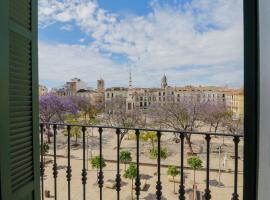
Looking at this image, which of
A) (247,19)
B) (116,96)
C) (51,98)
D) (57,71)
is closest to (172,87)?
(116,96)

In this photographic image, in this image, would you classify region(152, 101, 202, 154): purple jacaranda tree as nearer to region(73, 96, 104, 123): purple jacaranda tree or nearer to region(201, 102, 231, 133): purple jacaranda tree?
region(201, 102, 231, 133): purple jacaranda tree

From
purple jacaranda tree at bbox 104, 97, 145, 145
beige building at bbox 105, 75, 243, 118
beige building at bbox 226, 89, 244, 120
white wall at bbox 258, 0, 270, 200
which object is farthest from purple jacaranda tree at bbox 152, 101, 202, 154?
white wall at bbox 258, 0, 270, 200

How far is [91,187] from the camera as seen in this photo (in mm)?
9984

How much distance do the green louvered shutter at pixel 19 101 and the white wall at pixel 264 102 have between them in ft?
3.68

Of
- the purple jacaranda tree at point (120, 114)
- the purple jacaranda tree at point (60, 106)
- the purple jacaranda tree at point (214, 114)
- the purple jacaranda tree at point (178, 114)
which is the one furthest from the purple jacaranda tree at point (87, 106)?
the purple jacaranda tree at point (214, 114)

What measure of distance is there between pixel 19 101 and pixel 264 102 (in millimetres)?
1136

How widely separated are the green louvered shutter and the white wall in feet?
3.68

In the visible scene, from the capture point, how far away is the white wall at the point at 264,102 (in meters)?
1.06

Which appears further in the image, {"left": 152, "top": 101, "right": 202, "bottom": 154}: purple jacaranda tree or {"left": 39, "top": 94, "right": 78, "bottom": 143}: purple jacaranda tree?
{"left": 152, "top": 101, "right": 202, "bottom": 154}: purple jacaranda tree

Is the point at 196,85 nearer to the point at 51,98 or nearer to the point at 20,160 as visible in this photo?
the point at 51,98

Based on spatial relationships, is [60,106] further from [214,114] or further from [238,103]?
[238,103]

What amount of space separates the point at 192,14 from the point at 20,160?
43.4 feet

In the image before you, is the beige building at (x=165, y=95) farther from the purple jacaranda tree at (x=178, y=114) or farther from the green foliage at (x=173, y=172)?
the green foliage at (x=173, y=172)

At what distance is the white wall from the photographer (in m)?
1.06
